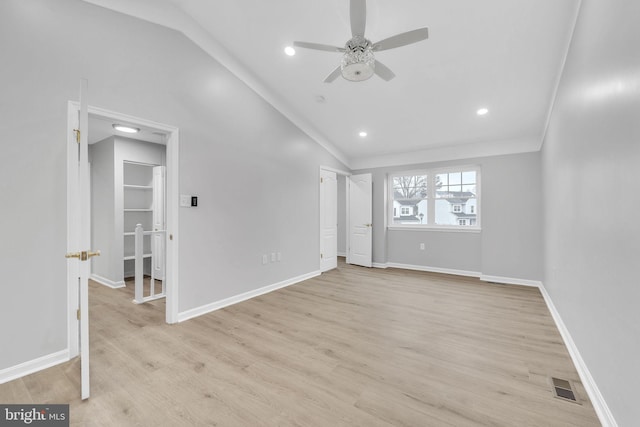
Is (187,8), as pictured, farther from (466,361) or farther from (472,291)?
(472,291)

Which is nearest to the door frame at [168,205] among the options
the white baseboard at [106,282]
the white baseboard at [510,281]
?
the white baseboard at [106,282]

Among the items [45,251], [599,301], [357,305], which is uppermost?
[45,251]

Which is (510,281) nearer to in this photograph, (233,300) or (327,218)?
(327,218)

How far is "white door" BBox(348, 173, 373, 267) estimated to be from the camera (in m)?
6.09

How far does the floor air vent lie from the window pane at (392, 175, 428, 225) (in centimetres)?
404

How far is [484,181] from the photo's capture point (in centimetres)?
493

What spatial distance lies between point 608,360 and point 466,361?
92cm

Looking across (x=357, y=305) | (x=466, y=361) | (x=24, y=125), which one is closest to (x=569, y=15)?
A: (x=466, y=361)

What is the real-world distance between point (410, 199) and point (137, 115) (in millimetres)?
5189

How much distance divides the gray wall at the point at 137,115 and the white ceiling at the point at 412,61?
308 mm

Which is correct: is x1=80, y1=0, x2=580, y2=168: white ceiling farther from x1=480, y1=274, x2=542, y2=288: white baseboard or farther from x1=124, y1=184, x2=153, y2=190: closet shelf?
x1=124, y1=184, x2=153, y2=190: closet shelf

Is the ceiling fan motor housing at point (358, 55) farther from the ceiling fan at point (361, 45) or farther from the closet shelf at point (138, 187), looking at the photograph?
the closet shelf at point (138, 187)

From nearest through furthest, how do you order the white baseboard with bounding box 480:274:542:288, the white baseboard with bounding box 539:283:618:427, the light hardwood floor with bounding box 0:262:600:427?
the white baseboard with bounding box 539:283:618:427, the light hardwood floor with bounding box 0:262:600:427, the white baseboard with bounding box 480:274:542:288

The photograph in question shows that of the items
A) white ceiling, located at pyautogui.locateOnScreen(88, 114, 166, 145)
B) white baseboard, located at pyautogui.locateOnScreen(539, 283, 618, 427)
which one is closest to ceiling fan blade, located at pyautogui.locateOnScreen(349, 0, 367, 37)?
white baseboard, located at pyautogui.locateOnScreen(539, 283, 618, 427)
